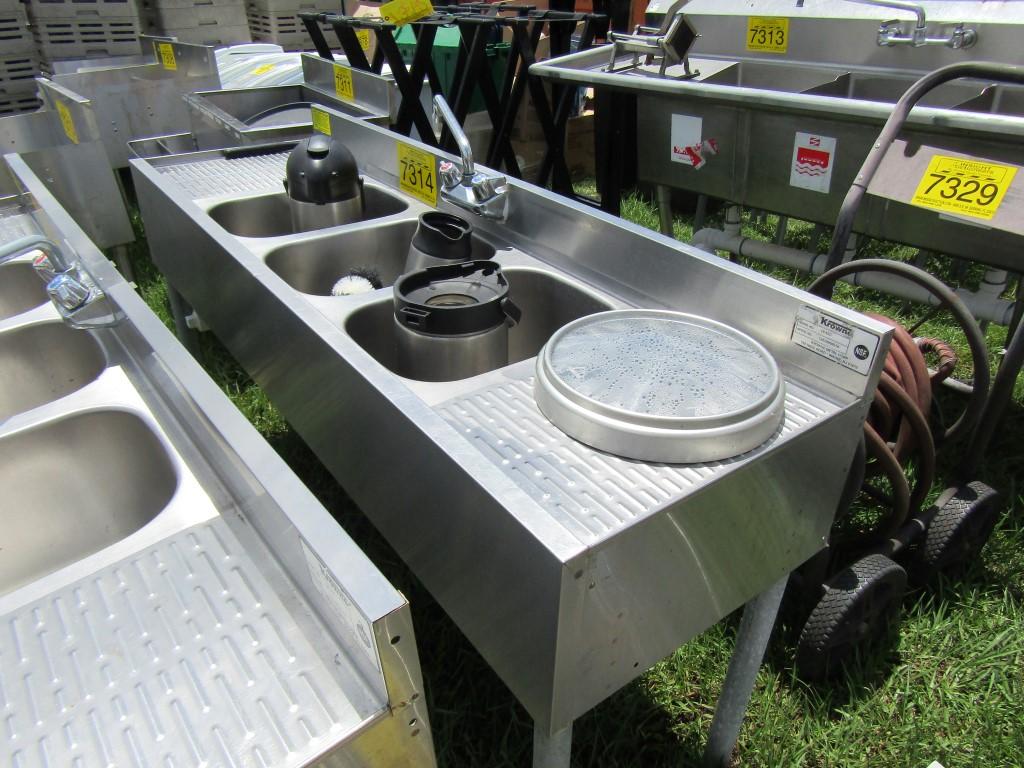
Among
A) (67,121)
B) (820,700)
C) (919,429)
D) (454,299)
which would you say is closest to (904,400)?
(919,429)

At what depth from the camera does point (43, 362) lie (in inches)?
54.1

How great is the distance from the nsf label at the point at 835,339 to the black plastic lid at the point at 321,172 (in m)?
1.17

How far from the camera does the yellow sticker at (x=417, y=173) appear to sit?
176 cm

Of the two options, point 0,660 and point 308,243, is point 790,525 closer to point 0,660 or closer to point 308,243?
point 0,660

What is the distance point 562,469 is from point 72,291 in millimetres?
834

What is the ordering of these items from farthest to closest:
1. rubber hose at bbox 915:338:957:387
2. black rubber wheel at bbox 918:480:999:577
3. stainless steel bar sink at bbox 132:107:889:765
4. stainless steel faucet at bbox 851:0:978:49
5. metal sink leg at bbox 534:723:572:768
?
1. stainless steel faucet at bbox 851:0:978:49
2. rubber hose at bbox 915:338:957:387
3. black rubber wheel at bbox 918:480:999:577
4. metal sink leg at bbox 534:723:572:768
5. stainless steel bar sink at bbox 132:107:889:765

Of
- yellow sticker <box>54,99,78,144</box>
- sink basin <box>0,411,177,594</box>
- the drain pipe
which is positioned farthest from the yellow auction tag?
yellow sticker <box>54,99,78,144</box>

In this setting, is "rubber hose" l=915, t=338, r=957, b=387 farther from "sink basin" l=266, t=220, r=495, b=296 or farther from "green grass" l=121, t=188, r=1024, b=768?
"sink basin" l=266, t=220, r=495, b=296

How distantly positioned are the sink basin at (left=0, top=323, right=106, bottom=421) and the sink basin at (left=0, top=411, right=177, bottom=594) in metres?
0.26

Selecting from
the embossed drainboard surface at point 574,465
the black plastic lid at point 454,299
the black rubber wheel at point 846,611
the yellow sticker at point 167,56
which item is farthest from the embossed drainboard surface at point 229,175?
the yellow sticker at point 167,56

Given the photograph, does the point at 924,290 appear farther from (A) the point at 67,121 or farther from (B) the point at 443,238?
(A) the point at 67,121

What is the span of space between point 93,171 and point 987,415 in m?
2.73

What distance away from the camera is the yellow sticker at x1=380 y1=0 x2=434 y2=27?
2.48 m

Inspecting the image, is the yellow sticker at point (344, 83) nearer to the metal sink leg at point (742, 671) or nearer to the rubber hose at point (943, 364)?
the rubber hose at point (943, 364)
